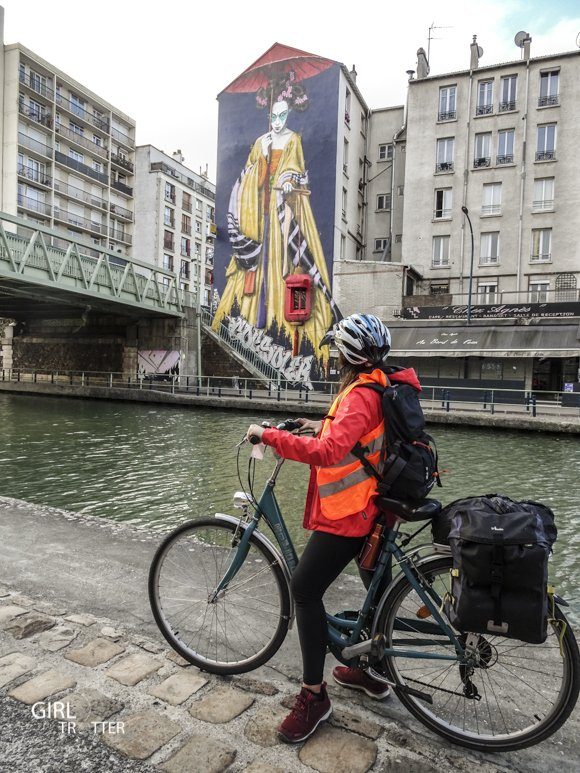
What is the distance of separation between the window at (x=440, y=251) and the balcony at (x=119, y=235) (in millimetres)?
36475

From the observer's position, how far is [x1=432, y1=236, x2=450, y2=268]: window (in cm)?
3488

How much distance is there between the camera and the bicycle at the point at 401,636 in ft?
7.60

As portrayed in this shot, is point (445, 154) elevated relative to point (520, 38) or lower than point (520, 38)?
lower

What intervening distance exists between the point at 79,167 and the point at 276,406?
1656 inches

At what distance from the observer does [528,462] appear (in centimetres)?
1388

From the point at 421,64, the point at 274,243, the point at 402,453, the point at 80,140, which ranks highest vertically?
the point at 80,140

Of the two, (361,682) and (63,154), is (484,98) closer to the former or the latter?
(63,154)

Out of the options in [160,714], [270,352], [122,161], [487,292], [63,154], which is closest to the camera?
[160,714]

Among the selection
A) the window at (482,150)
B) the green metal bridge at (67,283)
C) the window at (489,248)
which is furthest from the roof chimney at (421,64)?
Result: the green metal bridge at (67,283)

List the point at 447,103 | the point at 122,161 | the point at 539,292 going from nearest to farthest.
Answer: the point at 539,292 < the point at 447,103 < the point at 122,161

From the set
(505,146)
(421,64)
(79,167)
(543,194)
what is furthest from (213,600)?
(79,167)

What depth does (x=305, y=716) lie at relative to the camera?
2365mm

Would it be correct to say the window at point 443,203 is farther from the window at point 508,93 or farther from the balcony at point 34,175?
the balcony at point 34,175

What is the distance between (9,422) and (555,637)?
2062 cm
